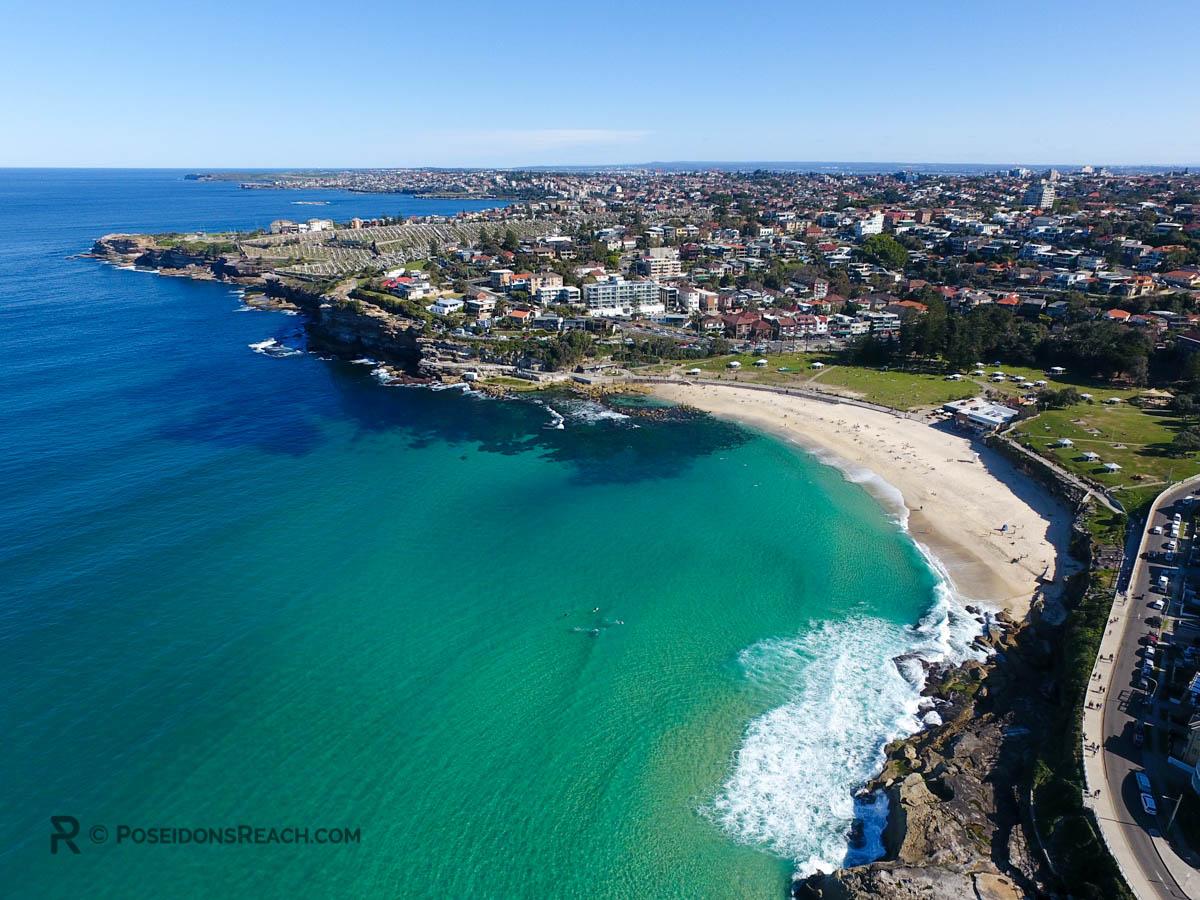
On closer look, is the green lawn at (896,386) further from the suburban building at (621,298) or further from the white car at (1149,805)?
the white car at (1149,805)

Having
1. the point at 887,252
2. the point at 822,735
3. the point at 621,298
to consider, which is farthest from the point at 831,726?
the point at 887,252

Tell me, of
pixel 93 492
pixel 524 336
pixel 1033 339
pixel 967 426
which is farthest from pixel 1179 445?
pixel 93 492

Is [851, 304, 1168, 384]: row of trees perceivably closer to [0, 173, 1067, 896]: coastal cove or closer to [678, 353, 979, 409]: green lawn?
[678, 353, 979, 409]: green lawn

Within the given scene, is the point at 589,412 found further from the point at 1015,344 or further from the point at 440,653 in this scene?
the point at 1015,344

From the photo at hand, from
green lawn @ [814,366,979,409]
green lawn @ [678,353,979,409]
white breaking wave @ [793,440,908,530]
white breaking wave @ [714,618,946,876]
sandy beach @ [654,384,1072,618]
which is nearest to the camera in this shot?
white breaking wave @ [714,618,946,876]

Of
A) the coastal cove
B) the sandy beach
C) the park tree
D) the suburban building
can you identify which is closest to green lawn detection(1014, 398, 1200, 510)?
the sandy beach

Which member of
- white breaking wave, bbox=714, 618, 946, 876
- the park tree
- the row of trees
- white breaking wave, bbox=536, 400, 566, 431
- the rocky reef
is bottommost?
white breaking wave, bbox=714, 618, 946, 876
